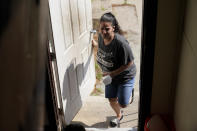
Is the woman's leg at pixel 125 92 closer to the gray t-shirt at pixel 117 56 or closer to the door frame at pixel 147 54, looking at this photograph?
the gray t-shirt at pixel 117 56

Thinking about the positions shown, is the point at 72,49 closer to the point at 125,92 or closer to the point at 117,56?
the point at 117,56

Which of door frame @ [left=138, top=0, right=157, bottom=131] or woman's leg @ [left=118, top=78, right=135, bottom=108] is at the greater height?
door frame @ [left=138, top=0, right=157, bottom=131]

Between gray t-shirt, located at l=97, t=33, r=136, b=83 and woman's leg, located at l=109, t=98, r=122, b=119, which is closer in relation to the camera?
gray t-shirt, located at l=97, t=33, r=136, b=83

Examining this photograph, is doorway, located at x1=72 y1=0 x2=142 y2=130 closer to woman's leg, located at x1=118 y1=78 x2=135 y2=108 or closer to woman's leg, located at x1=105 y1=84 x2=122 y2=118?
woman's leg, located at x1=105 y1=84 x2=122 y2=118

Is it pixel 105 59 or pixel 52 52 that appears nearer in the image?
pixel 52 52

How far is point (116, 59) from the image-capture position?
261 cm

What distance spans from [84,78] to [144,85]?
49.0 inches

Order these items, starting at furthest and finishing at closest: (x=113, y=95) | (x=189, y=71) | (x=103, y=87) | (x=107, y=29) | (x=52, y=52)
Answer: (x=103, y=87) → (x=113, y=95) → (x=107, y=29) → (x=52, y=52) → (x=189, y=71)

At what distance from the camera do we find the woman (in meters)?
2.57

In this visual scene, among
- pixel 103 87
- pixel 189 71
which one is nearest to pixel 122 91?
pixel 189 71

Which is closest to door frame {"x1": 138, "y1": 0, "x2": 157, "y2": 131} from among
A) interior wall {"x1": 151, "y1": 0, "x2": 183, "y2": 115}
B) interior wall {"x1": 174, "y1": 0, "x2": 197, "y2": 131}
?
interior wall {"x1": 151, "y1": 0, "x2": 183, "y2": 115}

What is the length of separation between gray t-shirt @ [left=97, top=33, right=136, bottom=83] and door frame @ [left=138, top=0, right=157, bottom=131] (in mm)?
411

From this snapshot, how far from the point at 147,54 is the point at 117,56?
0.55 meters

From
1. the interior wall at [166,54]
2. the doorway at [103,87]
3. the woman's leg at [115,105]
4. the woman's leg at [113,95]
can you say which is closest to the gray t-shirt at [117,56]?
the woman's leg at [113,95]
